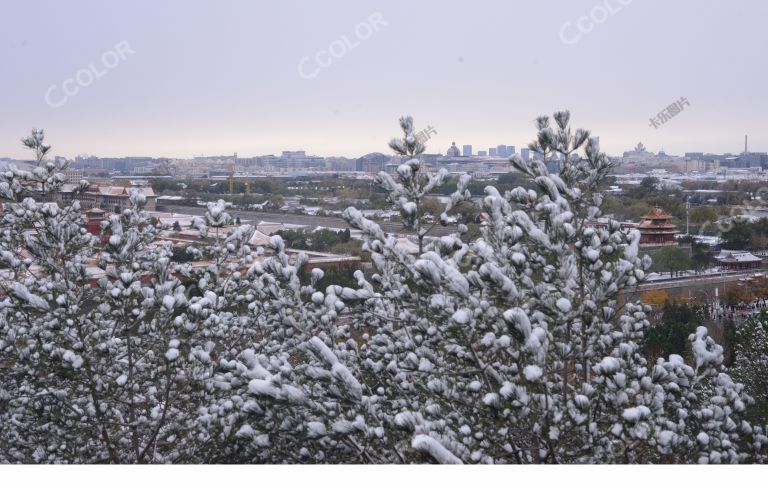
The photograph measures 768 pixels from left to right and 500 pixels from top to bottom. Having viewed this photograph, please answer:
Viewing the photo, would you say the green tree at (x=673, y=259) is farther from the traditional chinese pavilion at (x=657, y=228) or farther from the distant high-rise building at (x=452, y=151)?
the distant high-rise building at (x=452, y=151)

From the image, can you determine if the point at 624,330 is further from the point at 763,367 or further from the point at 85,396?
the point at 763,367

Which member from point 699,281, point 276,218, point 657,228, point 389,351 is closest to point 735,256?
point 699,281

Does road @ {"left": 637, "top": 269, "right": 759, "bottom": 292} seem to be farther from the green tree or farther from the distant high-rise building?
the distant high-rise building

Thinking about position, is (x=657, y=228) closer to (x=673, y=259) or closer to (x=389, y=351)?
(x=673, y=259)

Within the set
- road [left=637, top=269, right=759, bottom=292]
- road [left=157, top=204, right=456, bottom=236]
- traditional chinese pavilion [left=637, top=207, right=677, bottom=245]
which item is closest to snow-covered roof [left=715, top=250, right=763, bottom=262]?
road [left=637, top=269, right=759, bottom=292]

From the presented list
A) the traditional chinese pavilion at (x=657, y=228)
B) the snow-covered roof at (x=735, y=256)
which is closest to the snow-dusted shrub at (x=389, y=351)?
the traditional chinese pavilion at (x=657, y=228)

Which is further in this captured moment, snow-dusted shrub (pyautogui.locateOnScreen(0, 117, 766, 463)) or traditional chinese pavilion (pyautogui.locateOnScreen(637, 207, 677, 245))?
traditional chinese pavilion (pyautogui.locateOnScreen(637, 207, 677, 245))

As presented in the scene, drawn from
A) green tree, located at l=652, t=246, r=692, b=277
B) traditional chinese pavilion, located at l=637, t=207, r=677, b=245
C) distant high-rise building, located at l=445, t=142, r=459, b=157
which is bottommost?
green tree, located at l=652, t=246, r=692, b=277

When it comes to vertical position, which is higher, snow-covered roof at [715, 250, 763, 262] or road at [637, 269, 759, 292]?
snow-covered roof at [715, 250, 763, 262]
